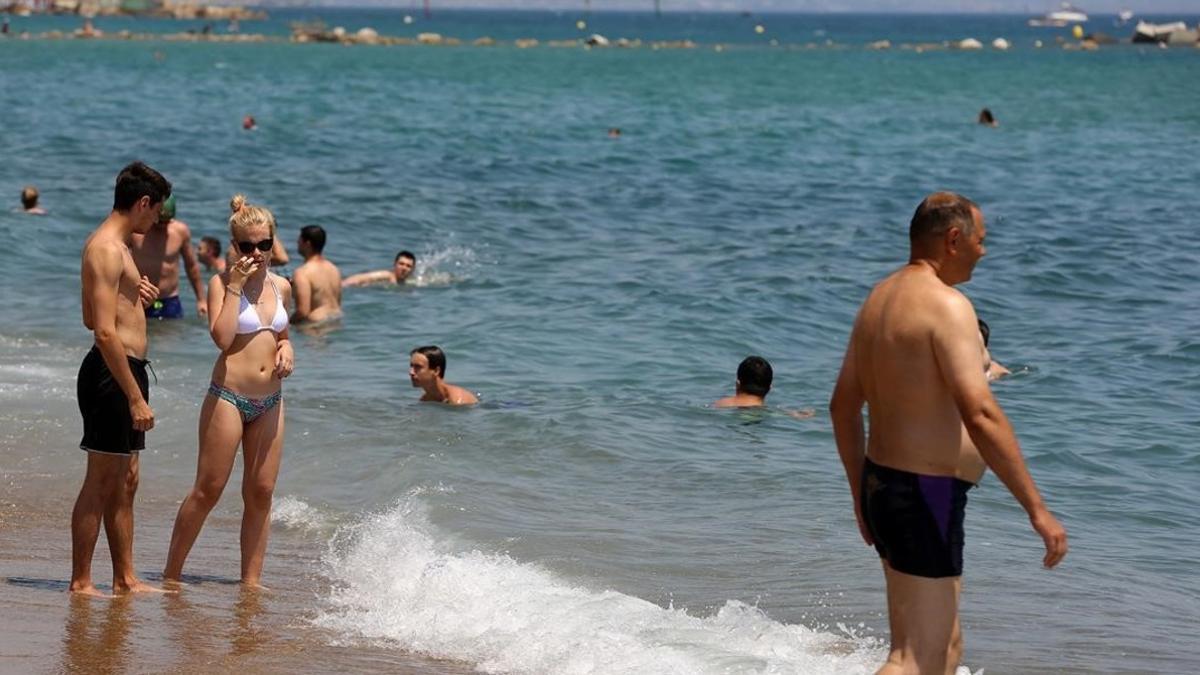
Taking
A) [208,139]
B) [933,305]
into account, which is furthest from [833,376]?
[208,139]

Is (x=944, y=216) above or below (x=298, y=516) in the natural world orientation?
above

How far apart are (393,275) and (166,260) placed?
Result: 3270 mm

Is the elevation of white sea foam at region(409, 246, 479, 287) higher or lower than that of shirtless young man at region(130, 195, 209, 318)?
lower

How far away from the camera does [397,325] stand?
46.9ft

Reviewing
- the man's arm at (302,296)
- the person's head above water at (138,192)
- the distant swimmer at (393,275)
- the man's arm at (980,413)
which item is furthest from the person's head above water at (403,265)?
the man's arm at (980,413)

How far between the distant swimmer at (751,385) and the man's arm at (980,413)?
6405mm

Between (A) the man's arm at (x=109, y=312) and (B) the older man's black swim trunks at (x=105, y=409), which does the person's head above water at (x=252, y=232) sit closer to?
(A) the man's arm at (x=109, y=312)

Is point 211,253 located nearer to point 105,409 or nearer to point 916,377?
point 105,409

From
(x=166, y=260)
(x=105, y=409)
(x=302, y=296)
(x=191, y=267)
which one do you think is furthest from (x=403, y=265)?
(x=105, y=409)

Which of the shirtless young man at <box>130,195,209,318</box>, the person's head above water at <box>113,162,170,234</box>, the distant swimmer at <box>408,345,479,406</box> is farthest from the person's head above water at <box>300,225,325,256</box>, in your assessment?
the person's head above water at <box>113,162,170,234</box>

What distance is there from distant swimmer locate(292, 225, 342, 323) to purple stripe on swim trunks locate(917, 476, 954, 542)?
9.90 meters

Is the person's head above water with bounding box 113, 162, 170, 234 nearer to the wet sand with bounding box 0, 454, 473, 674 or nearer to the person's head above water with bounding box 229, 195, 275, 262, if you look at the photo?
the person's head above water with bounding box 229, 195, 275, 262

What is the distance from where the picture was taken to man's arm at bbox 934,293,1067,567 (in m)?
4.39

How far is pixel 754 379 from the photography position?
35.8 ft
